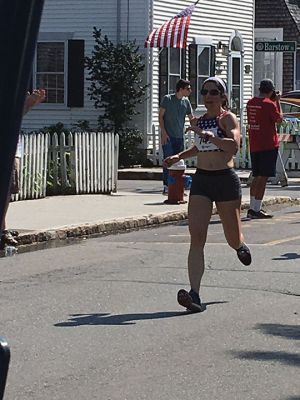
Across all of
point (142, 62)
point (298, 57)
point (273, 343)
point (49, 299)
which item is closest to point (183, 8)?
point (142, 62)

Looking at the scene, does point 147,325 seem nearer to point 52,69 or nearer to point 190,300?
point 190,300

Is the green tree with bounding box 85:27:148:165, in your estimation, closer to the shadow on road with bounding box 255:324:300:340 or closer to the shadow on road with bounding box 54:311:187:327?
the shadow on road with bounding box 54:311:187:327

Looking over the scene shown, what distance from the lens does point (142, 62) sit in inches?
978

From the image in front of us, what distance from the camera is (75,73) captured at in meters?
25.0

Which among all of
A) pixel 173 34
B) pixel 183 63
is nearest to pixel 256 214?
pixel 173 34

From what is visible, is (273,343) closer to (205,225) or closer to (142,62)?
(205,225)

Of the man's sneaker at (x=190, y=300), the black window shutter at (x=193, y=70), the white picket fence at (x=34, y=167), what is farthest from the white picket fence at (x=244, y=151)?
the man's sneaker at (x=190, y=300)

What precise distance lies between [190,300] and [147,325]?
0.54 m

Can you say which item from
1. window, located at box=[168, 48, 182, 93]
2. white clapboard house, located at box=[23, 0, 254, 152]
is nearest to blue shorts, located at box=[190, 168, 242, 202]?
white clapboard house, located at box=[23, 0, 254, 152]

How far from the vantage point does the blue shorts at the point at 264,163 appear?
1441 cm

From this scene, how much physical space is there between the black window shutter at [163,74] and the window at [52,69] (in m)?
2.49

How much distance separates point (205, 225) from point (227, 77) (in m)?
21.3

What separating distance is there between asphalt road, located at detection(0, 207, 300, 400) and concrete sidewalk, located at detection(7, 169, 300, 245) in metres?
0.85

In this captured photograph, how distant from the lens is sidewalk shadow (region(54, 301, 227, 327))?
7.44 m
